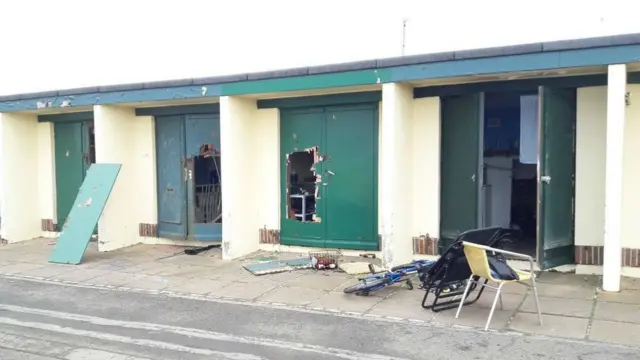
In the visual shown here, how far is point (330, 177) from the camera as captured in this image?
925 cm

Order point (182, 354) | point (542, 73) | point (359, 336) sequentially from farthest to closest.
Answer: point (542, 73) → point (359, 336) → point (182, 354)

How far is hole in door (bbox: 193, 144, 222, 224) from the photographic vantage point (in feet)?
34.5

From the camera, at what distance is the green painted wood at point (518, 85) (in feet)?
23.7

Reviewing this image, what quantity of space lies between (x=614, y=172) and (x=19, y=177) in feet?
37.5

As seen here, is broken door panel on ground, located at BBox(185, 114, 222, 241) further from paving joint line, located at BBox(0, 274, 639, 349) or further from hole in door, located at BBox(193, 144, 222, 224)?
paving joint line, located at BBox(0, 274, 639, 349)

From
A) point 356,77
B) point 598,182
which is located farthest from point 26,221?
point 598,182

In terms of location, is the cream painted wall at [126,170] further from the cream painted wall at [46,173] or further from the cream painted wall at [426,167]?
the cream painted wall at [426,167]

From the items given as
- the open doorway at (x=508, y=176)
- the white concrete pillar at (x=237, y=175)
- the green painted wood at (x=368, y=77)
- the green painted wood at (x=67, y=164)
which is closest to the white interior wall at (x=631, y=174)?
the green painted wood at (x=368, y=77)

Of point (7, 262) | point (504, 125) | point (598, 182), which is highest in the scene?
point (504, 125)

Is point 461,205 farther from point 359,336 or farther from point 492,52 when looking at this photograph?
point 359,336

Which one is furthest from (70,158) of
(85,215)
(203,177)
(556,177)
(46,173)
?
(556,177)

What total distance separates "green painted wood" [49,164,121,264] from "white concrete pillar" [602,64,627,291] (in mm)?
7928

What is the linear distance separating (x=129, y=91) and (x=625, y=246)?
8.45m

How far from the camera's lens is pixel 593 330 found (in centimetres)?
528
